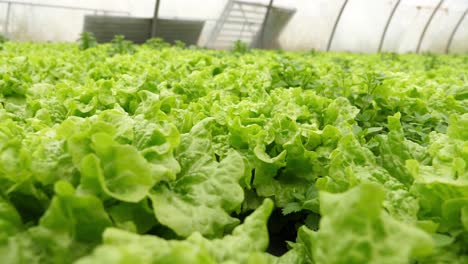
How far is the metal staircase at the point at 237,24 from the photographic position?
1703 cm

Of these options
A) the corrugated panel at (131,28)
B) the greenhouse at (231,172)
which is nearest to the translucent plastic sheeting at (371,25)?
the corrugated panel at (131,28)

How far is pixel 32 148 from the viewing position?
1525 millimetres

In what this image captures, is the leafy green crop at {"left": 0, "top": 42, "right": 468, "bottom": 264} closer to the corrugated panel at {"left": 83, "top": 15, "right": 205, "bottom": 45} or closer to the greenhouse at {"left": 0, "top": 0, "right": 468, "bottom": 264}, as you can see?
the greenhouse at {"left": 0, "top": 0, "right": 468, "bottom": 264}

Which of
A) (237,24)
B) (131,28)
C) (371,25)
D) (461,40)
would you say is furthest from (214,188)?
(461,40)

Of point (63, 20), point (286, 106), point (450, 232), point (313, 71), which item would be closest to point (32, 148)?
point (450, 232)

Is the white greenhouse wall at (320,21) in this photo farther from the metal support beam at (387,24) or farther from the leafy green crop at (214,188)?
the leafy green crop at (214,188)

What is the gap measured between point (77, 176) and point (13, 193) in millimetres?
205

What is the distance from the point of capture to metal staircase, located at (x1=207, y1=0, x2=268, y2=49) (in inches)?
671

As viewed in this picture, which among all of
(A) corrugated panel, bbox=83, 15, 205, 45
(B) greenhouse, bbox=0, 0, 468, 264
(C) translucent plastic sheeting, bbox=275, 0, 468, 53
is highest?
(B) greenhouse, bbox=0, 0, 468, 264

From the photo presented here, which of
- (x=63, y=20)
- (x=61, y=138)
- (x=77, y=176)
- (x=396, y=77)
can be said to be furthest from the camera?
(x=63, y=20)

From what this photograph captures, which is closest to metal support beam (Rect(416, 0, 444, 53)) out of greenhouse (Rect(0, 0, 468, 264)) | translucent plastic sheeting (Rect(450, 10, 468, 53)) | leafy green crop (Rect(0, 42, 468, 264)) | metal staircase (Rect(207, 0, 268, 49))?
translucent plastic sheeting (Rect(450, 10, 468, 53))

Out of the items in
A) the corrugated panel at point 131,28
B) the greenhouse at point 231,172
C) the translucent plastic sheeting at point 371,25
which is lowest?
the corrugated panel at point 131,28

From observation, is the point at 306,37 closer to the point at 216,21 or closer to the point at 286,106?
the point at 216,21

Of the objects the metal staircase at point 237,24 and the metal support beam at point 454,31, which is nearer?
the metal staircase at point 237,24
